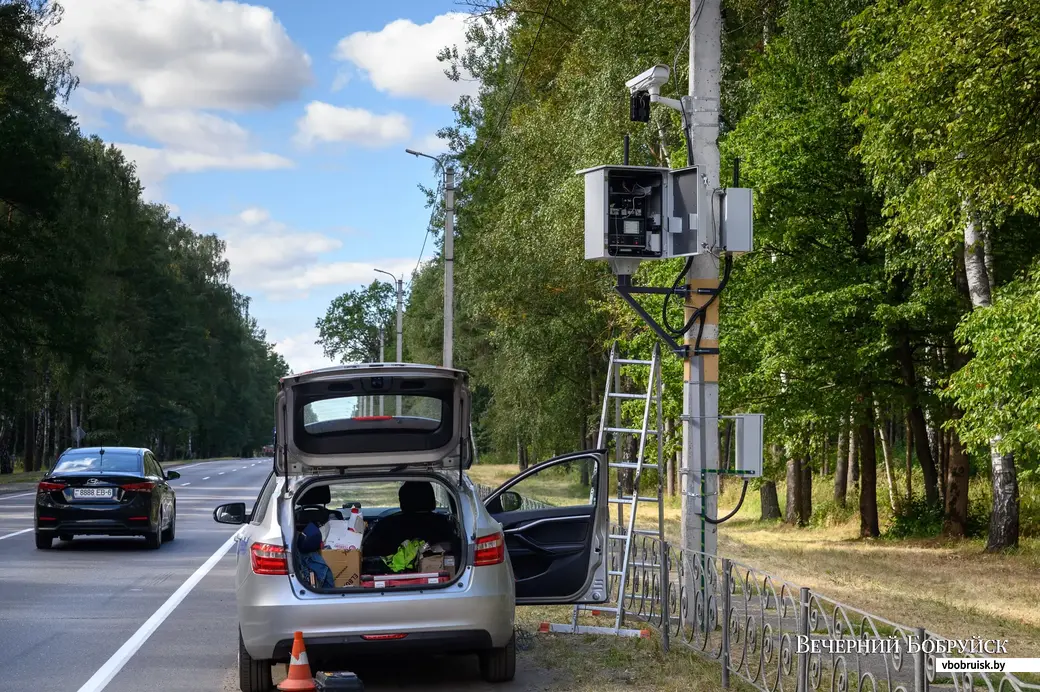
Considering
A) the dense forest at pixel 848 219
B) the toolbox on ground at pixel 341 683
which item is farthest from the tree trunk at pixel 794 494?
the toolbox on ground at pixel 341 683

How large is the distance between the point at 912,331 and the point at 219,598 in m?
14.8

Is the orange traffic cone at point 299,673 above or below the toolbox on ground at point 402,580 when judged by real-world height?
below

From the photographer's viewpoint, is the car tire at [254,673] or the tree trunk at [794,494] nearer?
the car tire at [254,673]

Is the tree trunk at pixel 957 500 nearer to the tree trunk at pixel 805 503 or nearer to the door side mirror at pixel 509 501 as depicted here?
the tree trunk at pixel 805 503

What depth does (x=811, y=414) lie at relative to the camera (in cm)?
2292

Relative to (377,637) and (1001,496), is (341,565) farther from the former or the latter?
(1001,496)

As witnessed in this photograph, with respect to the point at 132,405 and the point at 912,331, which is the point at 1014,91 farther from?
the point at 132,405

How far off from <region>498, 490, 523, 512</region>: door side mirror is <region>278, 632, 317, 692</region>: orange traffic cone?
3470mm

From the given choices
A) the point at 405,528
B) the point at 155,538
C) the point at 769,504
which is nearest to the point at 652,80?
the point at 405,528

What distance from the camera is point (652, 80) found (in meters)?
11.9

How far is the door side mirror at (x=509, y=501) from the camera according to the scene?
36.8 ft

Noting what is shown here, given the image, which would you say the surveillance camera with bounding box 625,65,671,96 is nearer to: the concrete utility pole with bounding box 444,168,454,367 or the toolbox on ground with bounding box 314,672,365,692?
the toolbox on ground with bounding box 314,672,365,692

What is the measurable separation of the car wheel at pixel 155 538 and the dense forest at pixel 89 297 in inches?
976

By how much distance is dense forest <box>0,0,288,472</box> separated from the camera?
143ft
